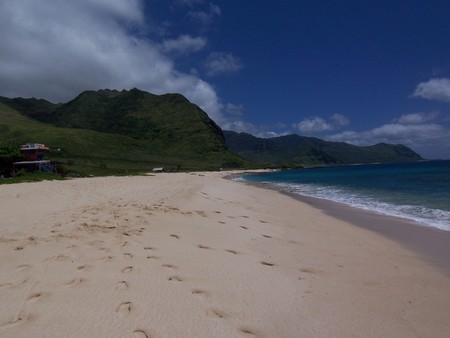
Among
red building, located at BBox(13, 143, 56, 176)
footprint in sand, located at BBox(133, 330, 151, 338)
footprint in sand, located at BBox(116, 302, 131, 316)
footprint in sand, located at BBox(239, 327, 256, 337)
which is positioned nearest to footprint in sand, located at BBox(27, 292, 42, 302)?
footprint in sand, located at BBox(116, 302, 131, 316)

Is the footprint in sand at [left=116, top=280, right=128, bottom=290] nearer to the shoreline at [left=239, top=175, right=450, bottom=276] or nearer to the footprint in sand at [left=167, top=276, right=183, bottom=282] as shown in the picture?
the footprint in sand at [left=167, top=276, right=183, bottom=282]

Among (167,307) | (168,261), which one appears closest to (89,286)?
(167,307)

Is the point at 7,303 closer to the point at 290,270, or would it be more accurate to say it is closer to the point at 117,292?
the point at 117,292

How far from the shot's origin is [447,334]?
3760mm

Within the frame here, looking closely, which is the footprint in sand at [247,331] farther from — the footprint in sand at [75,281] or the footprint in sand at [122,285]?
the footprint in sand at [75,281]

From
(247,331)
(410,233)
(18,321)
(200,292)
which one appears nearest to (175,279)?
(200,292)

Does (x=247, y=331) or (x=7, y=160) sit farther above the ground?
(x=7, y=160)

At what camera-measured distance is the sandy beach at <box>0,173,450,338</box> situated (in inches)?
137

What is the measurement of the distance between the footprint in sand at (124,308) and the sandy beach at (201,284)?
11mm

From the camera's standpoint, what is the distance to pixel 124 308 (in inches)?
143

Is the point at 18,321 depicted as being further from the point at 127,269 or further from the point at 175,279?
the point at 175,279

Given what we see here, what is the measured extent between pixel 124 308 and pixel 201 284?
4.10 ft

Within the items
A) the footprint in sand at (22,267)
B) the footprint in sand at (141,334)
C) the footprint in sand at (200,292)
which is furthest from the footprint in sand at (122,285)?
the footprint in sand at (22,267)

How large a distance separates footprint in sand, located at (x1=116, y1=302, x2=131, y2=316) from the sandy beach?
0.04 feet
